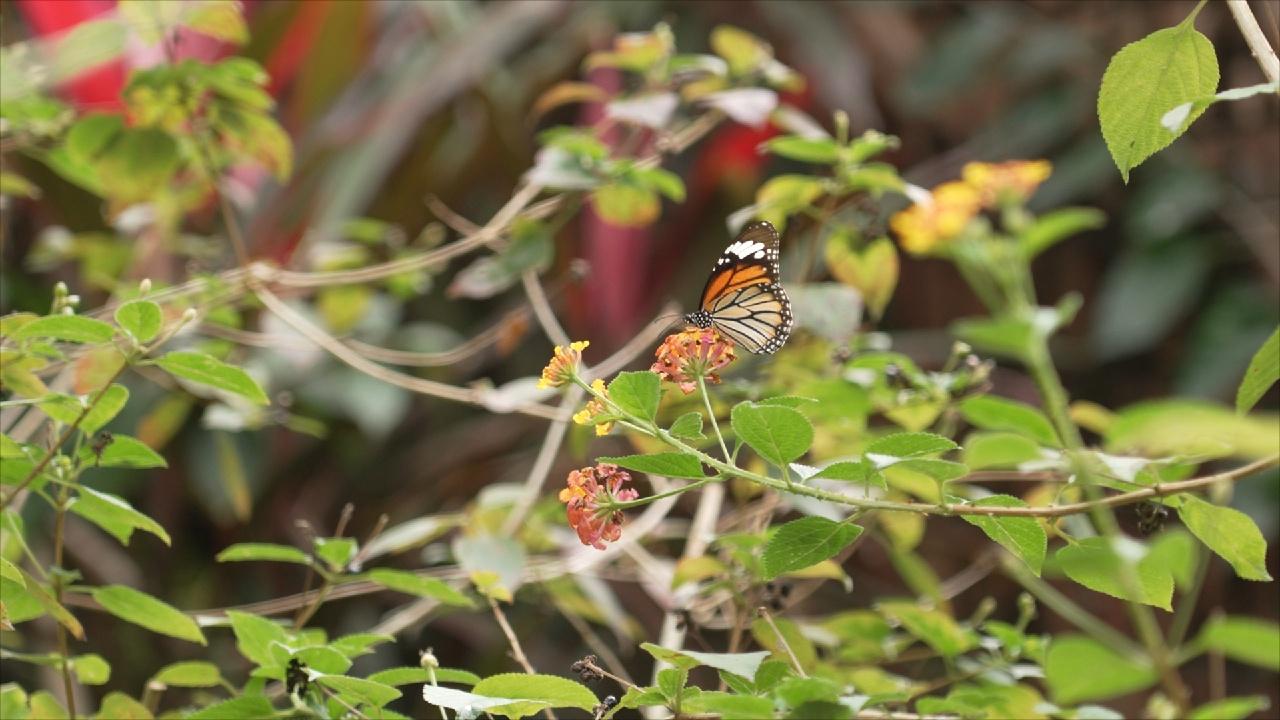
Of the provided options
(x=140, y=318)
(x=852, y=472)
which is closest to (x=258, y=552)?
(x=140, y=318)

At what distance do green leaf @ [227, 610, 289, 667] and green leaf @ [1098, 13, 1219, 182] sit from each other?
1.51 ft

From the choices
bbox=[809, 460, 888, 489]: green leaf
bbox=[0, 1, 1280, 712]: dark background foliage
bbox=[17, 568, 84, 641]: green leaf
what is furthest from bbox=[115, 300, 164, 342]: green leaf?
bbox=[0, 1, 1280, 712]: dark background foliage

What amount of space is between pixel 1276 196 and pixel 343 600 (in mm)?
1646

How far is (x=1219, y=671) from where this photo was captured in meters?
0.80

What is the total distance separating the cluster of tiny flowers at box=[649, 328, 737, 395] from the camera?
54 cm

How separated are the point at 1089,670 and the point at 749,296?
0.52 metres

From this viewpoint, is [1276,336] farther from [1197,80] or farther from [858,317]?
[858,317]

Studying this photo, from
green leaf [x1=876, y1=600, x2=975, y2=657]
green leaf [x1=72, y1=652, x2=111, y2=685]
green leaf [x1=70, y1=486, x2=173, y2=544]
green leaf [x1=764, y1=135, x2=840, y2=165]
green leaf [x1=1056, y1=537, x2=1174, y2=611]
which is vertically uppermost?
green leaf [x1=764, y1=135, x2=840, y2=165]

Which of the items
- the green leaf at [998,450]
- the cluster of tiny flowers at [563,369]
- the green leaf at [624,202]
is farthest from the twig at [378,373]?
the green leaf at [998,450]

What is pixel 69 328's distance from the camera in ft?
1.94

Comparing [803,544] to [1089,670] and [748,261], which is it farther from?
[748,261]

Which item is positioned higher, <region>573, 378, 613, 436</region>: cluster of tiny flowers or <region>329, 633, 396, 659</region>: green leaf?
<region>573, 378, 613, 436</region>: cluster of tiny flowers

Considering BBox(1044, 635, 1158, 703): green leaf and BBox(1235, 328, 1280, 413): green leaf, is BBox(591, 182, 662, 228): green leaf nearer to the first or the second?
BBox(1235, 328, 1280, 413): green leaf

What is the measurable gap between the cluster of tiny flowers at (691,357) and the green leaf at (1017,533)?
0.13m
